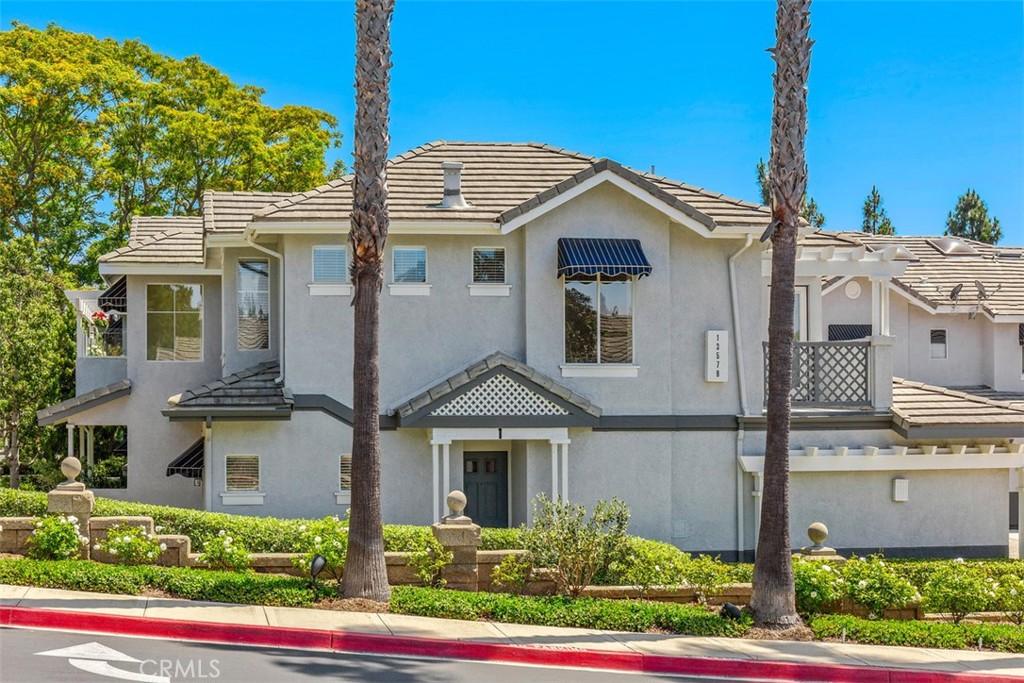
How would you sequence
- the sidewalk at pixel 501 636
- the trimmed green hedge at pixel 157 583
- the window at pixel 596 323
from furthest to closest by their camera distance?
the window at pixel 596 323
the trimmed green hedge at pixel 157 583
the sidewalk at pixel 501 636

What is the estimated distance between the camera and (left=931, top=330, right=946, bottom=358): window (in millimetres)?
31297

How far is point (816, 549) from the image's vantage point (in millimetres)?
16578

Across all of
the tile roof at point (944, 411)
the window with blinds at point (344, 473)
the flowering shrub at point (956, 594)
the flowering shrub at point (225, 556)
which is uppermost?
the tile roof at point (944, 411)

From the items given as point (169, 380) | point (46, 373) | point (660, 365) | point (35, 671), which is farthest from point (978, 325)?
point (35, 671)

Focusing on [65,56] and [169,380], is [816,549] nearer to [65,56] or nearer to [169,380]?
[169,380]

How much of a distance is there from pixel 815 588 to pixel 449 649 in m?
5.52

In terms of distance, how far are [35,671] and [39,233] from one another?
3251cm

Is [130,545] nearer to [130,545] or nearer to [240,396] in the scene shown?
[130,545]

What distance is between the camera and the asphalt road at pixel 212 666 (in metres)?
10.6

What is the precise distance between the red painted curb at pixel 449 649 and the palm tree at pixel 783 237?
2127 millimetres

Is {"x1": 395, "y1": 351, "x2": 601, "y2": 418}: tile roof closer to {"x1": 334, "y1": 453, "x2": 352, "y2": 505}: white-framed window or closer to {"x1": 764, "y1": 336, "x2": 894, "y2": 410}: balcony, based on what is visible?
{"x1": 334, "y1": 453, "x2": 352, "y2": 505}: white-framed window

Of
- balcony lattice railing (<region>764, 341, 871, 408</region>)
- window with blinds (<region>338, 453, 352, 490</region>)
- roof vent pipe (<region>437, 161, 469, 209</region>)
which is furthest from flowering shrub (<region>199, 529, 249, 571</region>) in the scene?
balcony lattice railing (<region>764, 341, 871, 408</region>)
